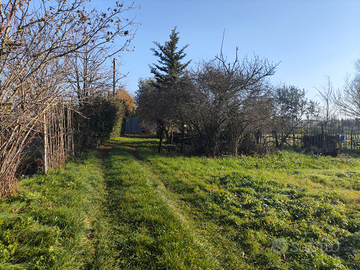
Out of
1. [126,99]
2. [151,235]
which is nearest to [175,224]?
[151,235]

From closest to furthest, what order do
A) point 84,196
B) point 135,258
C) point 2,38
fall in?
point 135,258
point 2,38
point 84,196

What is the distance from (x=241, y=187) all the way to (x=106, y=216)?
12.6 feet

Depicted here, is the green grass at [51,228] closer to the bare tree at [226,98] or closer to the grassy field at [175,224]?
the grassy field at [175,224]

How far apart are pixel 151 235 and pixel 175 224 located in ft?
1.65

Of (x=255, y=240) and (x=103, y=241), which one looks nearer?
(x=103, y=241)

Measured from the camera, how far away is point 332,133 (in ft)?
63.5

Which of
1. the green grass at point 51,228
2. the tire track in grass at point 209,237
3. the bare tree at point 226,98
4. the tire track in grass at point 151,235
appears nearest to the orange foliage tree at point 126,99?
the bare tree at point 226,98

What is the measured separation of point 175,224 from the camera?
379 cm

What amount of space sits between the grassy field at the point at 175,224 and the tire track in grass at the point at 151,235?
2cm

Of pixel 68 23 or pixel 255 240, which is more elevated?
pixel 68 23

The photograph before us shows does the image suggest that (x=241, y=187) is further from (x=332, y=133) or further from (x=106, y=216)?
(x=332, y=133)

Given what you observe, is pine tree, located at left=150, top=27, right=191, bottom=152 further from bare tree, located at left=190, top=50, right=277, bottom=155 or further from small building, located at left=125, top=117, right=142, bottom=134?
small building, located at left=125, top=117, right=142, bottom=134

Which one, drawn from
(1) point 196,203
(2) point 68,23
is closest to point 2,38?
(2) point 68,23

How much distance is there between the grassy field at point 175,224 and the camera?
2.91 meters
